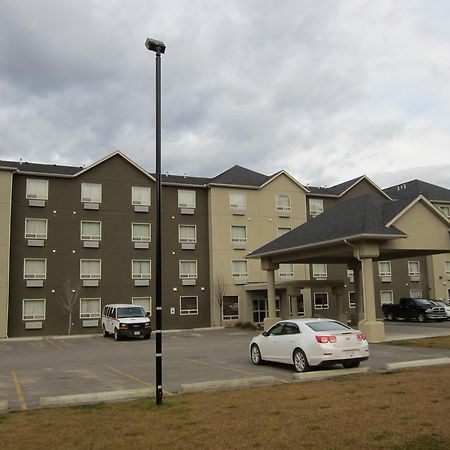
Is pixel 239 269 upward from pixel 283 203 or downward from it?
downward

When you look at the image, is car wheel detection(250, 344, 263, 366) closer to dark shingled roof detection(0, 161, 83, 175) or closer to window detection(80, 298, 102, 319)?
window detection(80, 298, 102, 319)

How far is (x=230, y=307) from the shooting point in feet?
135

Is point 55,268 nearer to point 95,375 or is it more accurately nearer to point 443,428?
point 95,375

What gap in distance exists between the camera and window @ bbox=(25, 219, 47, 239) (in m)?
36.7

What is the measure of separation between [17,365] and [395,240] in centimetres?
1638

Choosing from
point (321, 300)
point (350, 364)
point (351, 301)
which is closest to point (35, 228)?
point (321, 300)

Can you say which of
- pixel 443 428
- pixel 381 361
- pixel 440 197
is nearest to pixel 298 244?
pixel 381 361

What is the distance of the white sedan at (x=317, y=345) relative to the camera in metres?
13.8

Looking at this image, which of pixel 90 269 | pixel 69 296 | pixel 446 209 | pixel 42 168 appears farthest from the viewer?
pixel 446 209

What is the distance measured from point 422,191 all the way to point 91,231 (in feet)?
110

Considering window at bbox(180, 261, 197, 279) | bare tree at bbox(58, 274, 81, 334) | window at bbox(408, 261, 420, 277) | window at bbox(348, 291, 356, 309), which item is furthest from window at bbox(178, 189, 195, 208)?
window at bbox(408, 261, 420, 277)

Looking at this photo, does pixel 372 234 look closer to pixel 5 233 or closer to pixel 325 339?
pixel 325 339

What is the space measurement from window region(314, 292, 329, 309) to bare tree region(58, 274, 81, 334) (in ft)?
63.6

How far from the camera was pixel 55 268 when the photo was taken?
122ft
